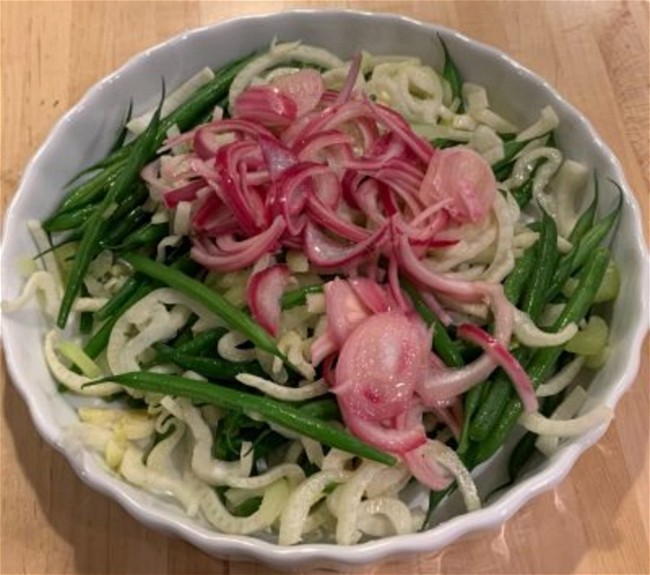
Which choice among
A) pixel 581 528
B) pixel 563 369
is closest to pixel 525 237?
pixel 563 369

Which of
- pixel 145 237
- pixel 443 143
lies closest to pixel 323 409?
pixel 145 237

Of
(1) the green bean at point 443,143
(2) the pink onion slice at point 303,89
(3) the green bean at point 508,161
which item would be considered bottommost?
(3) the green bean at point 508,161

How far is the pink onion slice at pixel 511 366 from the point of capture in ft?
4.16

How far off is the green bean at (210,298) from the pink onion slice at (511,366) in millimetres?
288

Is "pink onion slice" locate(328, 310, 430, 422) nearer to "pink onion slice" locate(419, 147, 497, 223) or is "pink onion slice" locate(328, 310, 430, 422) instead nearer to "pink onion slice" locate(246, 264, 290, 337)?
"pink onion slice" locate(246, 264, 290, 337)

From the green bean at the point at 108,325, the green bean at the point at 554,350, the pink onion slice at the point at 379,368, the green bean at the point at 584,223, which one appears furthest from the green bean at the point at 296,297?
the green bean at the point at 584,223

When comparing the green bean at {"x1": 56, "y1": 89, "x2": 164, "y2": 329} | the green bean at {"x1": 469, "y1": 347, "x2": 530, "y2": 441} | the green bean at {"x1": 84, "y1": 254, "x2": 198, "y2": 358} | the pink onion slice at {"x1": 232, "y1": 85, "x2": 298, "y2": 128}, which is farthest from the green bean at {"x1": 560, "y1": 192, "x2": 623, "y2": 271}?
the green bean at {"x1": 56, "y1": 89, "x2": 164, "y2": 329}

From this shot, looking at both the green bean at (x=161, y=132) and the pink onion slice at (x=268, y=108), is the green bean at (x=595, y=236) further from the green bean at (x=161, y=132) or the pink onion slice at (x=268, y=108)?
the green bean at (x=161, y=132)

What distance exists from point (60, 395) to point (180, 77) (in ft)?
2.12

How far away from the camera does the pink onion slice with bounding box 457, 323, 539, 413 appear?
1.27 meters

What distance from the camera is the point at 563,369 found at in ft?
4.58

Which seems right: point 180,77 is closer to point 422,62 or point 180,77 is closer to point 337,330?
point 422,62

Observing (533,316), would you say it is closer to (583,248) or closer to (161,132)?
(583,248)

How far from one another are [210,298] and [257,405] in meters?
0.18
